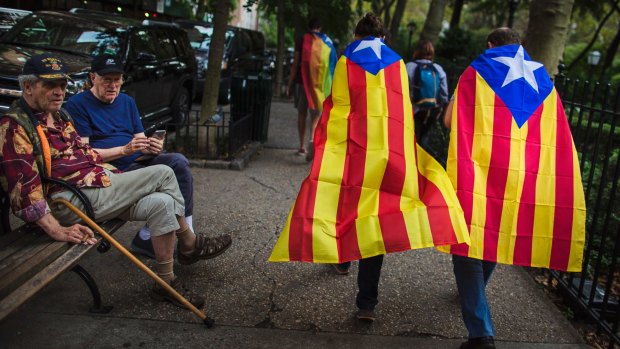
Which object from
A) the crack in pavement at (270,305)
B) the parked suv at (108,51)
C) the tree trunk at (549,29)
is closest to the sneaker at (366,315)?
the crack in pavement at (270,305)

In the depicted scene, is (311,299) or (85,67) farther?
(85,67)

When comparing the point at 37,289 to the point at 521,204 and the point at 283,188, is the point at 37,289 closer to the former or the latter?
the point at 521,204

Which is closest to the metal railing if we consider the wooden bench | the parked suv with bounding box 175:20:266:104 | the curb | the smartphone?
the curb

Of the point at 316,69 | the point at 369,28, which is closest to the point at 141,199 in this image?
the point at 369,28

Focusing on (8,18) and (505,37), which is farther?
(8,18)

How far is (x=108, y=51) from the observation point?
7.66 m

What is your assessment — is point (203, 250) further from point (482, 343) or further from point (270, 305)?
point (482, 343)

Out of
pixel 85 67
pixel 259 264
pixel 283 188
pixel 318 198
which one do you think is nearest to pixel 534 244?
pixel 318 198

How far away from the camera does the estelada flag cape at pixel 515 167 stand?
3.19 metres

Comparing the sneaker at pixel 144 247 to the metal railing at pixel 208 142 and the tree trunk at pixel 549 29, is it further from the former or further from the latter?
the tree trunk at pixel 549 29

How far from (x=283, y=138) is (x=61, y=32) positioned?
12.3 ft

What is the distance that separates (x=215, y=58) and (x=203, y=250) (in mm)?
4068

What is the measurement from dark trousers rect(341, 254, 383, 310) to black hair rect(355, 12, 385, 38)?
138 centimetres

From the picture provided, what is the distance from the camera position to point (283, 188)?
6.57m
